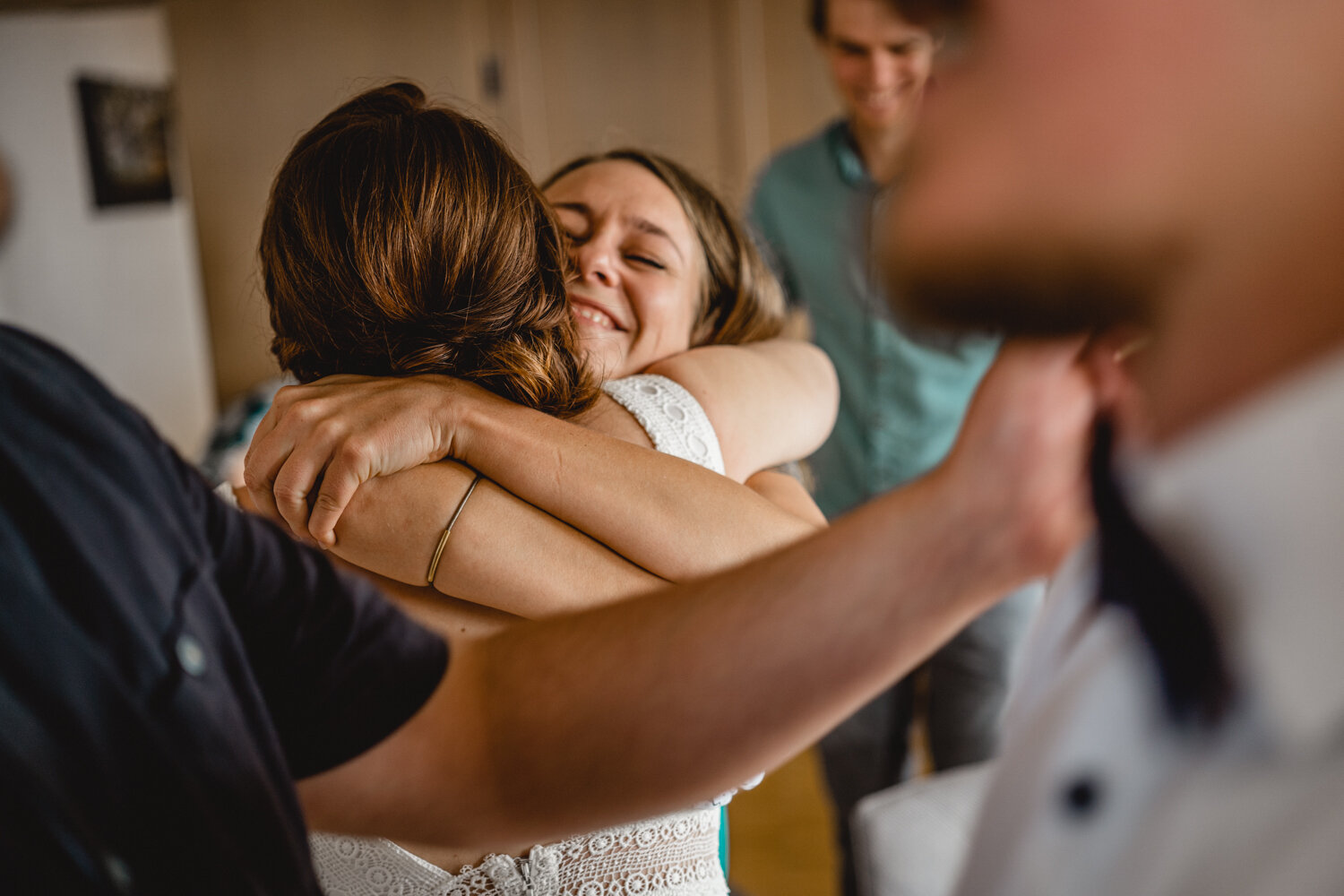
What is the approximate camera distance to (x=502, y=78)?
4160 mm

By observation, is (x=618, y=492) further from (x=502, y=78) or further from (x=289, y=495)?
(x=502, y=78)

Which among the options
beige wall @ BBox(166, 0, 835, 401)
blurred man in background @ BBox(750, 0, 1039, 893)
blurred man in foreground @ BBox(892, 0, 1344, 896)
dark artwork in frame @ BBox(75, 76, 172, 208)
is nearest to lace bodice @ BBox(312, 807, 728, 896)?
blurred man in foreground @ BBox(892, 0, 1344, 896)

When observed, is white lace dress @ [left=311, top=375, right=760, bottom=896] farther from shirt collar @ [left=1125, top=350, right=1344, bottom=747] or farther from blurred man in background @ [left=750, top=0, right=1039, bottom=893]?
blurred man in background @ [left=750, top=0, right=1039, bottom=893]

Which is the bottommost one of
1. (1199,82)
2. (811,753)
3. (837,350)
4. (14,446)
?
(811,753)

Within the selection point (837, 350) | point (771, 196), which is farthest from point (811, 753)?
point (771, 196)

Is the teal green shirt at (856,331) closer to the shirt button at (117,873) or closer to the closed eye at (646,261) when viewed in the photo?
the closed eye at (646,261)

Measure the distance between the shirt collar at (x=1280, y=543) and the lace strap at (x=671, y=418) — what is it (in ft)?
2.25

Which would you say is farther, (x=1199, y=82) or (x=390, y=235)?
(x=390, y=235)

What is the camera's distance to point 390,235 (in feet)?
3.25

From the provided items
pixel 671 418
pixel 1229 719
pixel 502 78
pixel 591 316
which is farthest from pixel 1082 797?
pixel 502 78

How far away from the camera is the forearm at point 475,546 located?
3.19 feet

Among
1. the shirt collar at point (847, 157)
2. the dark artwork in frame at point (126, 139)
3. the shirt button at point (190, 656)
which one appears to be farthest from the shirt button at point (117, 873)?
the dark artwork in frame at point (126, 139)

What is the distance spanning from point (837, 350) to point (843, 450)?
23cm

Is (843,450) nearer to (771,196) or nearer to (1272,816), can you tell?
(771,196)
